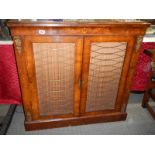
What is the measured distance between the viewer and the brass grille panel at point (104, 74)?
1.49 m

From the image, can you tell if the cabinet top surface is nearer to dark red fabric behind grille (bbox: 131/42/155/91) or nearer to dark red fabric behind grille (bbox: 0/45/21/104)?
dark red fabric behind grille (bbox: 0/45/21/104)

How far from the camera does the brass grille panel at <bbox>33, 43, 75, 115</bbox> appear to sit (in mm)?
1409

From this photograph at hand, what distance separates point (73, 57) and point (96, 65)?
0.23 meters

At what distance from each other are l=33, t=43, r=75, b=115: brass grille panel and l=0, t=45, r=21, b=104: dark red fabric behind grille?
0.51 m

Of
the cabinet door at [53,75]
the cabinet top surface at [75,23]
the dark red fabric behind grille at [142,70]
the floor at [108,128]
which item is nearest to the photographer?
the cabinet top surface at [75,23]

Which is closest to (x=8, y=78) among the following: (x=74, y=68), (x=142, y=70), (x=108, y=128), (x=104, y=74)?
(x=74, y=68)

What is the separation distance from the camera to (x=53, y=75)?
154cm

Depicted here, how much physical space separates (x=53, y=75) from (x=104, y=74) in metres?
0.47

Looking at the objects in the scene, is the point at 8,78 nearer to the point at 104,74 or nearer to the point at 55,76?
the point at 55,76

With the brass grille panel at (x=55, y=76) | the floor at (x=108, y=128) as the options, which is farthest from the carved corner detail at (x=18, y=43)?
the floor at (x=108, y=128)

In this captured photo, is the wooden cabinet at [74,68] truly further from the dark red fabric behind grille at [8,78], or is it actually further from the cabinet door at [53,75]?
the dark red fabric behind grille at [8,78]
